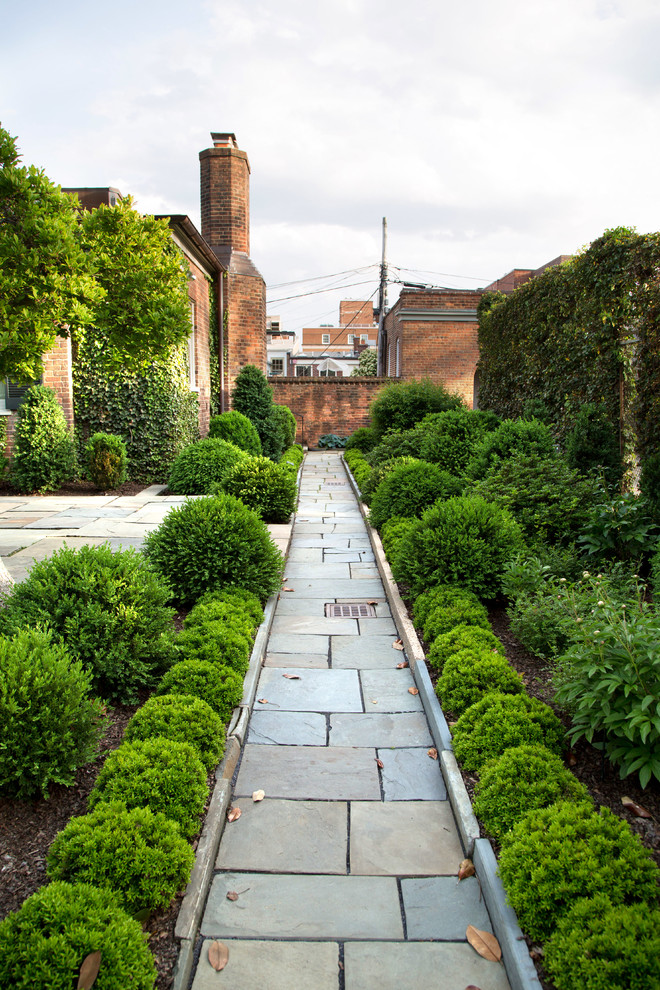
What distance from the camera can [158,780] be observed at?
2545 millimetres

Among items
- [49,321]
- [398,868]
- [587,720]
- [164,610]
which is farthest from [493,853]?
[49,321]

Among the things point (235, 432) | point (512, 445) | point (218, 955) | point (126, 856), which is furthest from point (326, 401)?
point (218, 955)

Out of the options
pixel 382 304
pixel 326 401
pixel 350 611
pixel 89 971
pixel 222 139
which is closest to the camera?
pixel 89 971

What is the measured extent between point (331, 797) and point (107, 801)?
40.8 inches

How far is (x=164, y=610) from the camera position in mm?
3789

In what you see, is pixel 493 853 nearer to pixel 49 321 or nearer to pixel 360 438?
pixel 49 321

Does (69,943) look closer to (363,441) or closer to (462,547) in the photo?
(462,547)

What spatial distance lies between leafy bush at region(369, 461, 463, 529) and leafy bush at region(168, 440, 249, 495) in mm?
3059

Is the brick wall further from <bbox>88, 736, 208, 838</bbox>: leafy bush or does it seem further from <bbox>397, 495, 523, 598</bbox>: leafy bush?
<bbox>88, 736, 208, 838</bbox>: leafy bush

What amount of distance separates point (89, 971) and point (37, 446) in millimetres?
9539

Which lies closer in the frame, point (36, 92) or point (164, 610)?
point (164, 610)

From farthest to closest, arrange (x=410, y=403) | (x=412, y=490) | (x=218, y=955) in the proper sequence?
(x=410, y=403) < (x=412, y=490) < (x=218, y=955)

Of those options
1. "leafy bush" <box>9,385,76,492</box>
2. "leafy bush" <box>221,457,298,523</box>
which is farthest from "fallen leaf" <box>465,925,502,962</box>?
"leafy bush" <box>9,385,76,492</box>

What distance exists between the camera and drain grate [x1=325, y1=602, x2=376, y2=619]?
5392 millimetres
